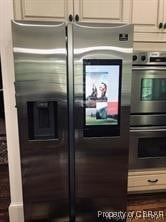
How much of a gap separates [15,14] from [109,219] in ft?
6.16

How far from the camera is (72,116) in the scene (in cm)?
166

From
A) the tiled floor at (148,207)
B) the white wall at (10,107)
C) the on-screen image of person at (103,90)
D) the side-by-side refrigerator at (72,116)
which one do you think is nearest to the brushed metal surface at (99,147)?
the side-by-side refrigerator at (72,116)

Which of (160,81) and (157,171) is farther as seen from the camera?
(157,171)

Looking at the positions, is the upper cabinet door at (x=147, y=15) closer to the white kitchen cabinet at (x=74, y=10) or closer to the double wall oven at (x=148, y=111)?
the white kitchen cabinet at (x=74, y=10)

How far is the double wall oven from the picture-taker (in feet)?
6.77

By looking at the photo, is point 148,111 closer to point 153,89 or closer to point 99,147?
point 153,89


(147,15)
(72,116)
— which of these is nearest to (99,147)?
(72,116)

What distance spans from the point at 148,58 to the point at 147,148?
0.88 meters

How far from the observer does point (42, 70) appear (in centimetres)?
156

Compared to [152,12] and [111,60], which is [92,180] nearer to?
[111,60]

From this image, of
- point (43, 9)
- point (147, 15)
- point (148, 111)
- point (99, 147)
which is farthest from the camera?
point (148, 111)

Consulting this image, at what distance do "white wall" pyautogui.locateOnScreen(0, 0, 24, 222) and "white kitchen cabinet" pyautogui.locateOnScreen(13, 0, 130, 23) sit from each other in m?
0.18

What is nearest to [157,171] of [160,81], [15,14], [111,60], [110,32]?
[160,81]

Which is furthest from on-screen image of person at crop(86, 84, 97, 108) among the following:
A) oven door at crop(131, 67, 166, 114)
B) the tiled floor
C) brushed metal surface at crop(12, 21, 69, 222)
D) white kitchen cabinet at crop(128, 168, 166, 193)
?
the tiled floor
